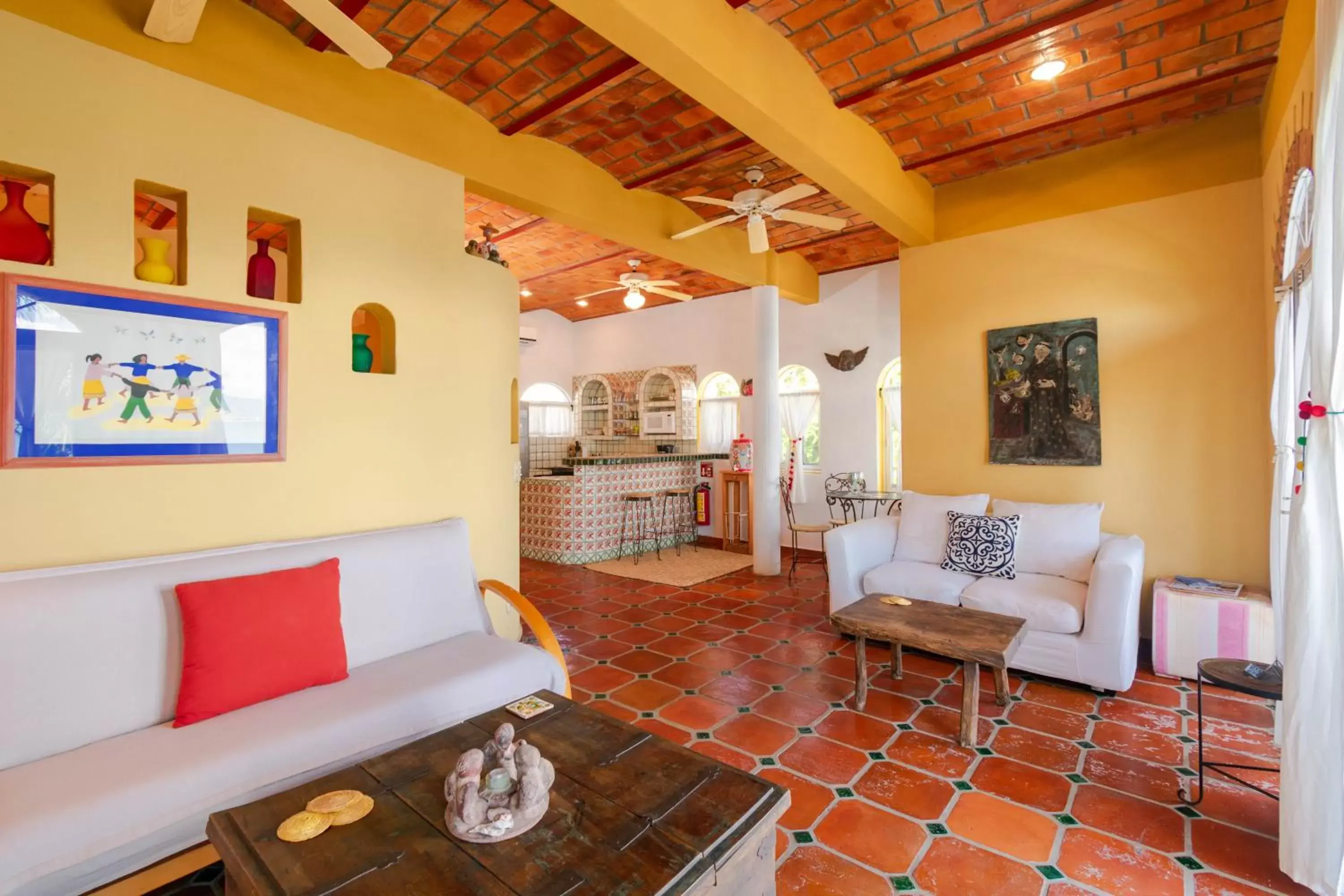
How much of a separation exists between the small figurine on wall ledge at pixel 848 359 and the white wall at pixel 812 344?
44 mm

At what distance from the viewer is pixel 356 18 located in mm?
2684

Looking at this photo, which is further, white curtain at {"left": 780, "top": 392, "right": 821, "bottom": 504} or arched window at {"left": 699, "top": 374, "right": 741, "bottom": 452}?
arched window at {"left": 699, "top": 374, "right": 741, "bottom": 452}

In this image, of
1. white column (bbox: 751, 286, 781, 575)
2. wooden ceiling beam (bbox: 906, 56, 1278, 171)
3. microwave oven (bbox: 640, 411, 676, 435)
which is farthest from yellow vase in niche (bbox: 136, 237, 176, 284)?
microwave oven (bbox: 640, 411, 676, 435)

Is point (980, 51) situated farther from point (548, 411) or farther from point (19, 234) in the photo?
point (548, 411)

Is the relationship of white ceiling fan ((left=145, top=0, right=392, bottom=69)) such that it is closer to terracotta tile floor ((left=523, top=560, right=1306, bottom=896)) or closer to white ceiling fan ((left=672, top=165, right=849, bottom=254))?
white ceiling fan ((left=672, top=165, right=849, bottom=254))

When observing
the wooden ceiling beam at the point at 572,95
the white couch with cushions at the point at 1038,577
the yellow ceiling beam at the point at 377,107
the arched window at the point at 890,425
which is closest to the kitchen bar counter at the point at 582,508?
the arched window at the point at 890,425

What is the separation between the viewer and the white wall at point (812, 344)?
21.6 ft

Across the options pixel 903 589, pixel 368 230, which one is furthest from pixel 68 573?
pixel 903 589

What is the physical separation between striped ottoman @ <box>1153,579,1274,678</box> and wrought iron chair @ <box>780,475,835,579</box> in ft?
7.62

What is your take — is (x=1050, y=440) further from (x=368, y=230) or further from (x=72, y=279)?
(x=72, y=279)

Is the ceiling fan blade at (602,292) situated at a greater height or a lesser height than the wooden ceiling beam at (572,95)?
greater

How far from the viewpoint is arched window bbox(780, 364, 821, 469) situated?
7.17 meters

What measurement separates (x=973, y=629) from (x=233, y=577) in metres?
3.14

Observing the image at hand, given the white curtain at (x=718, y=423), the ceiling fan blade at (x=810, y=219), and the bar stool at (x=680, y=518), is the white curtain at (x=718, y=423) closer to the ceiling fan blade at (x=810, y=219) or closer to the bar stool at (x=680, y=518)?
the bar stool at (x=680, y=518)
